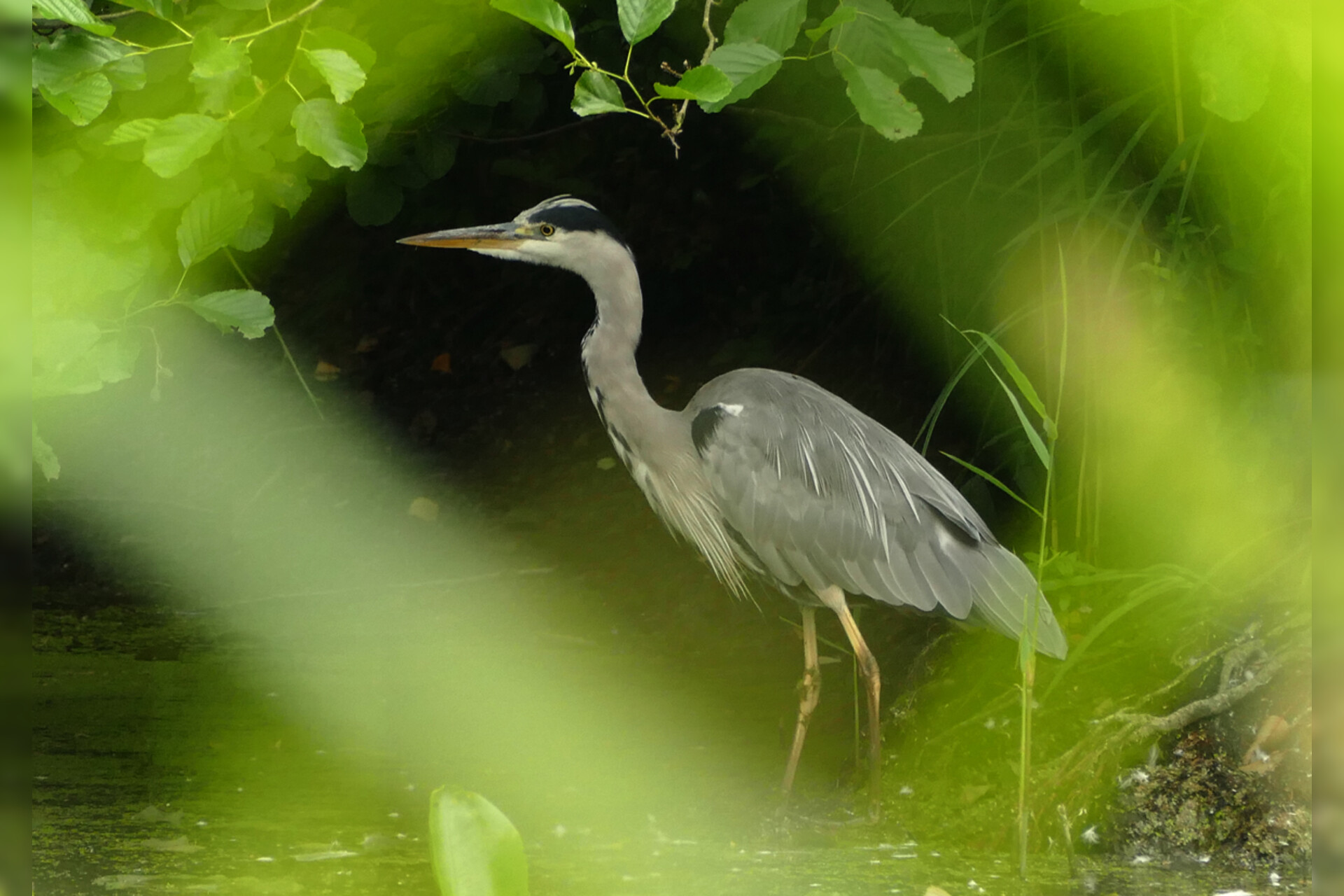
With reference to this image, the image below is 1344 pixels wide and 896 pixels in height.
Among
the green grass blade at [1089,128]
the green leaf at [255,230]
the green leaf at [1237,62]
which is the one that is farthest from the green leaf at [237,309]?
the green grass blade at [1089,128]

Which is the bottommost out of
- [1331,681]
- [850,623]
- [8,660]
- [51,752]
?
[51,752]

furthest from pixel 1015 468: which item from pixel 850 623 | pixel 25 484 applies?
pixel 25 484

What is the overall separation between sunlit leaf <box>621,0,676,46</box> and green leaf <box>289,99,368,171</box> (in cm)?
51

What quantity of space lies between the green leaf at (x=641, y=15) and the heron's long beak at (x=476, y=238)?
Result: 134 centimetres

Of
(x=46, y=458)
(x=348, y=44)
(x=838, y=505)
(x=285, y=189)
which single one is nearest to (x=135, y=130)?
(x=348, y=44)

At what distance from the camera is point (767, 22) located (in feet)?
6.48

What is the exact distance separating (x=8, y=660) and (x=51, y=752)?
9.21ft

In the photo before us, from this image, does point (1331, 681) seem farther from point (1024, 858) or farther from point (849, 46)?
point (1024, 858)

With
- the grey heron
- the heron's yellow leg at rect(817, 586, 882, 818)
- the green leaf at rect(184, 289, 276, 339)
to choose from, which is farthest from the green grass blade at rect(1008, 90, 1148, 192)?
the green leaf at rect(184, 289, 276, 339)

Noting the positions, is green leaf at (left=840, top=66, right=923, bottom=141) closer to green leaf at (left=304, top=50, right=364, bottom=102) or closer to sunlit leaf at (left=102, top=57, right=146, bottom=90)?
green leaf at (left=304, top=50, right=364, bottom=102)

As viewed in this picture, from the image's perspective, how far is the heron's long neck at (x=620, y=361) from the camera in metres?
3.13

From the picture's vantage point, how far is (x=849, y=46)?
211 centimetres

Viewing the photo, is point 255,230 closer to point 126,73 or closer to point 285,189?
point 285,189

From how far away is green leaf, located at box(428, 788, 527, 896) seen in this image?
3.47 ft
